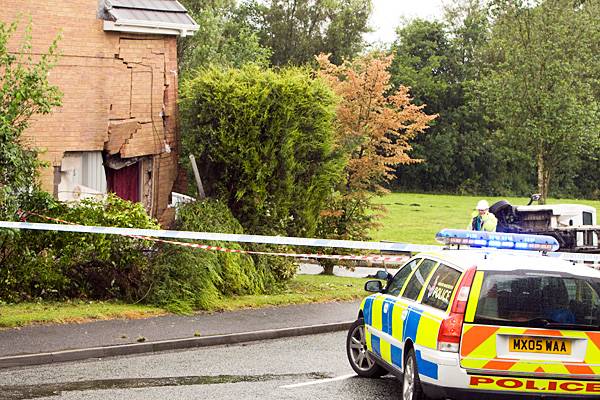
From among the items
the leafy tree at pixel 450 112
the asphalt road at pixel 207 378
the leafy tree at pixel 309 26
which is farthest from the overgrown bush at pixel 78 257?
the leafy tree at pixel 450 112

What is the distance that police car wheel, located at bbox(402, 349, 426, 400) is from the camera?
9.51 metres

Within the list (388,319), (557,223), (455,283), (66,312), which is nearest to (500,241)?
(455,283)

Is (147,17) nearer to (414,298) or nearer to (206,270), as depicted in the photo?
(206,270)

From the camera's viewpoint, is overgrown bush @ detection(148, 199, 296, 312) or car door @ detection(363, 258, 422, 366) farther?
overgrown bush @ detection(148, 199, 296, 312)

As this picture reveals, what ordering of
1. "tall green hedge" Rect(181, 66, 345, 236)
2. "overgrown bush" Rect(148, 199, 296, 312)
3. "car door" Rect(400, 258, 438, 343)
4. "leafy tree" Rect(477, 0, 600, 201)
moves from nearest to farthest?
"car door" Rect(400, 258, 438, 343) < "overgrown bush" Rect(148, 199, 296, 312) < "tall green hedge" Rect(181, 66, 345, 236) < "leafy tree" Rect(477, 0, 600, 201)

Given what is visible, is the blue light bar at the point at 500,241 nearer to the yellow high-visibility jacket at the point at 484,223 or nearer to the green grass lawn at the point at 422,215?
the yellow high-visibility jacket at the point at 484,223

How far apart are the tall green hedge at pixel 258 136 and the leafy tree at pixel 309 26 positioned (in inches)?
1667

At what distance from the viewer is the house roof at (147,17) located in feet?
62.7

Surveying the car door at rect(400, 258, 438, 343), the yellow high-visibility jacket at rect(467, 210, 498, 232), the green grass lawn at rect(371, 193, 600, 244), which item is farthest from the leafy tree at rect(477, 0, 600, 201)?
the car door at rect(400, 258, 438, 343)

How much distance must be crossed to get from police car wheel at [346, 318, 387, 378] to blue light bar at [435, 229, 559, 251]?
1.92 m

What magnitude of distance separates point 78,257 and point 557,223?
1425 cm

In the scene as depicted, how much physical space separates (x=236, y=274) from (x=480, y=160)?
49380 mm

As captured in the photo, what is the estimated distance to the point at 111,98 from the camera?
63.2ft

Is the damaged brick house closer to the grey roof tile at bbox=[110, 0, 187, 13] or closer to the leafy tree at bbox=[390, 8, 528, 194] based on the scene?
the grey roof tile at bbox=[110, 0, 187, 13]
